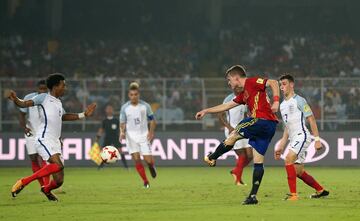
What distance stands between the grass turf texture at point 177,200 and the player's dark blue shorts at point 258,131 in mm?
973

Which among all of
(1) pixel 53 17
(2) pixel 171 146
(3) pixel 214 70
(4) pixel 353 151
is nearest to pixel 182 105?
(2) pixel 171 146

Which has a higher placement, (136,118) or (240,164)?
(136,118)

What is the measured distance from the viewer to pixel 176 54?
1761 inches

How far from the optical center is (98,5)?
49156 millimetres

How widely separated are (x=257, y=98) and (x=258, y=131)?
0.54 metres

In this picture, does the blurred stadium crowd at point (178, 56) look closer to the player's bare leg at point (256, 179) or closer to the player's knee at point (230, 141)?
the player's knee at point (230, 141)

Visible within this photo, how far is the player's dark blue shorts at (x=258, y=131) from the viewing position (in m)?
15.1

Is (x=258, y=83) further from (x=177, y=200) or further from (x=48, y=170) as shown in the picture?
(x=48, y=170)

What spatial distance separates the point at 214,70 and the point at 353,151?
14188 millimetres

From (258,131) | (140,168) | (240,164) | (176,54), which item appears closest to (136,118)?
(140,168)

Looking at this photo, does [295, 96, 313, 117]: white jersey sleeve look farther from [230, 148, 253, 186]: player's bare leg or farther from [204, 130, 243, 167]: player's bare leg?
[230, 148, 253, 186]: player's bare leg

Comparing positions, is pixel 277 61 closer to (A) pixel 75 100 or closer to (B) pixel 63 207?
(A) pixel 75 100

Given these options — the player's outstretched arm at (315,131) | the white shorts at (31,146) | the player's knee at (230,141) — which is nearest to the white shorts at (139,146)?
the white shorts at (31,146)

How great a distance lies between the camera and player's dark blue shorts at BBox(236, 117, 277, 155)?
15.1 meters
